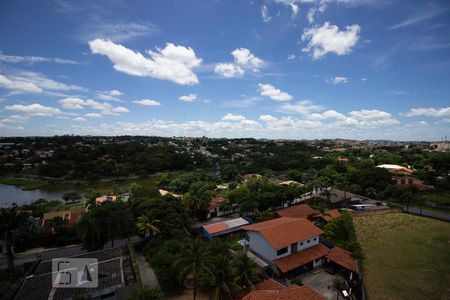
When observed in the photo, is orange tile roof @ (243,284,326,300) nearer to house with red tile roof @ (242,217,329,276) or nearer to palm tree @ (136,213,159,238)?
house with red tile roof @ (242,217,329,276)

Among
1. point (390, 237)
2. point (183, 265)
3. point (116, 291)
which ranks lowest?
point (390, 237)

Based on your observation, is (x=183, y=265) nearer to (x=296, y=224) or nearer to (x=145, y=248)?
(x=145, y=248)

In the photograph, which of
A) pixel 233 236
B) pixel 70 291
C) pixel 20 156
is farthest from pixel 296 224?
pixel 20 156

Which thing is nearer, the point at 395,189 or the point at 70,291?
the point at 70,291

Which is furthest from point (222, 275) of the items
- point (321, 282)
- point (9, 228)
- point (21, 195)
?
point (21, 195)

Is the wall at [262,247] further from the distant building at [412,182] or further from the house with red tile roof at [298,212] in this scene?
the distant building at [412,182]

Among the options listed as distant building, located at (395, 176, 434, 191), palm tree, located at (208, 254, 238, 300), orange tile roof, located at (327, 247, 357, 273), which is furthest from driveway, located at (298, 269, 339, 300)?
distant building, located at (395, 176, 434, 191)

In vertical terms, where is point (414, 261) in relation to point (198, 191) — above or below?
below

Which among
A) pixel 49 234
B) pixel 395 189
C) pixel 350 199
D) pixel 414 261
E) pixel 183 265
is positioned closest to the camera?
pixel 183 265

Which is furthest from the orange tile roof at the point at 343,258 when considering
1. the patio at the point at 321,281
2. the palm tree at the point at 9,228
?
the palm tree at the point at 9,228
